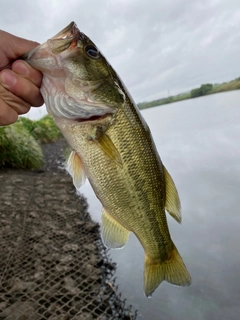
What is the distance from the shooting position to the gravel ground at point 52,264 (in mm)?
3486

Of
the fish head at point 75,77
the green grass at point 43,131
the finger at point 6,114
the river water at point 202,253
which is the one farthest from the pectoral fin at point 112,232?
the green grass at point 43,131

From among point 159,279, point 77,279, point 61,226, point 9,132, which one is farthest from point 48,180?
point 159,279

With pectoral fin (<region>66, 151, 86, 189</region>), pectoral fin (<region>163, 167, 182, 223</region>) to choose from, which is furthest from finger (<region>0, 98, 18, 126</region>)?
pectoral fin (<region>163, 167, 182, 223</region>)

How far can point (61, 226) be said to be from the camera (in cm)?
580

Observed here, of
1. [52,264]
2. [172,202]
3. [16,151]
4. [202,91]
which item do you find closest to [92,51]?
[172,202]

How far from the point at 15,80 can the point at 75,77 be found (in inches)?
16.1

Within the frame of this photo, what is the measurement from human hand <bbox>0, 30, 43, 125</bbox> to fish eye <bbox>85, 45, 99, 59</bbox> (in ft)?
1.19

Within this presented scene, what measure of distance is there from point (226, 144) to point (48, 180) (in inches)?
304

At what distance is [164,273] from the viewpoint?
2.69m

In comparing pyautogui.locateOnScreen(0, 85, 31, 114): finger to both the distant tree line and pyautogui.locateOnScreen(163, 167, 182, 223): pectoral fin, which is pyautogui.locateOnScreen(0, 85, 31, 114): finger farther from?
the distant tree line

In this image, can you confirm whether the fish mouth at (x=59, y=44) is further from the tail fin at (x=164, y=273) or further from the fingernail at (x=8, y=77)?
the tail fin at (x=164, y=273)

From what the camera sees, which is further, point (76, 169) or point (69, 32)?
point (76, 169)

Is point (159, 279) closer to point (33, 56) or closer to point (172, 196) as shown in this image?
point (172, 196)

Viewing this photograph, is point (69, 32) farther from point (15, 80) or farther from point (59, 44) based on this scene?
point (15, 80)
